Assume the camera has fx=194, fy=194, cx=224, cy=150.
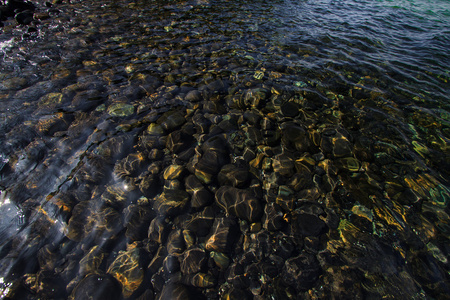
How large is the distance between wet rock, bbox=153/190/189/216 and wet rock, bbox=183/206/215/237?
0.28 metres

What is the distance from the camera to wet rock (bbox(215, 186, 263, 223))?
12.0 ft

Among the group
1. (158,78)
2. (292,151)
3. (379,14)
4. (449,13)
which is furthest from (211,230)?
(449,13)

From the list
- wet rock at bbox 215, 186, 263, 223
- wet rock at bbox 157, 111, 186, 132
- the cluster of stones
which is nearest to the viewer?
wet rock at bbox 215, 186, 263, 223

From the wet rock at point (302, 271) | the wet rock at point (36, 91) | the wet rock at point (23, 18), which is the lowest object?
the wet rock at point (302, 271)

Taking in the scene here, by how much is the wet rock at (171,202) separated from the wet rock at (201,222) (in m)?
0.28

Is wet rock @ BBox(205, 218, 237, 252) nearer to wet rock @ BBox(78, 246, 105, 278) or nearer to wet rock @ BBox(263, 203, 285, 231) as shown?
wet rock @ BBox(263, 203, 285, 231)

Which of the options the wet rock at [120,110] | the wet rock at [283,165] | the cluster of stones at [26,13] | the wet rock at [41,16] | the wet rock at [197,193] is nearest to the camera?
the wet rock at [197,193]

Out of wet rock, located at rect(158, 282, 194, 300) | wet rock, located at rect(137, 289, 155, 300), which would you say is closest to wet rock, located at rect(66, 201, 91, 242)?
wet rock, located at rect(137, 289, 155, 300)

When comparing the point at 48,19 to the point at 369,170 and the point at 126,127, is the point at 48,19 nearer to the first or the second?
the point at 126,127

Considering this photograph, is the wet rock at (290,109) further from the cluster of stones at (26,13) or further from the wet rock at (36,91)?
the cluster of stones at (26,13)

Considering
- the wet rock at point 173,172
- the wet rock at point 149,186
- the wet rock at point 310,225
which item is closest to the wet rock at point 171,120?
the wet rock at point 173,172

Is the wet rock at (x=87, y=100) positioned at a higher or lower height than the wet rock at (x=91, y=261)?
higher

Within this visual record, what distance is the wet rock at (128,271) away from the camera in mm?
2961

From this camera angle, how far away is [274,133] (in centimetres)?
509
